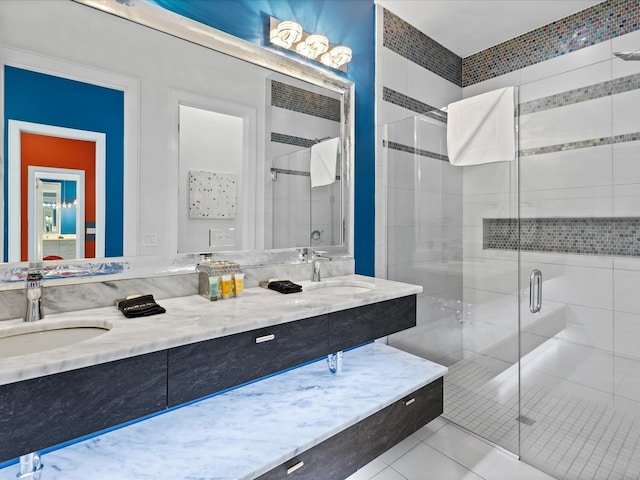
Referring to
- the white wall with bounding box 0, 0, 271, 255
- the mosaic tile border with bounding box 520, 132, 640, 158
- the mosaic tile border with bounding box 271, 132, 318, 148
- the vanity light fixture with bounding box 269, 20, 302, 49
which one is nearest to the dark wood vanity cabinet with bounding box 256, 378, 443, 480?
the white wall with bounding box 0, 0, 271, 255

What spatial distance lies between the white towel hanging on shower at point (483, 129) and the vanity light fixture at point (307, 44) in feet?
2.86

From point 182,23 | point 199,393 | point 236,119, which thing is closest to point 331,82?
point 236,119

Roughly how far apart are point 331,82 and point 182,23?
0.90m

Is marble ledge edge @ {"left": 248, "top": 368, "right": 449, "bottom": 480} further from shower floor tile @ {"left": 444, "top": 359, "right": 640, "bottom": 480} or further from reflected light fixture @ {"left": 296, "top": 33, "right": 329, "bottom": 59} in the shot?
reflected light fixture @ {"left": 296, "top": 33, "right": 329, "bottom": 59}

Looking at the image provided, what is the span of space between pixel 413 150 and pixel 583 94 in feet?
3.45

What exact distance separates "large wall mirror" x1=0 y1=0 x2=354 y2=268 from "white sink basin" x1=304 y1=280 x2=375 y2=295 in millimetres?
269

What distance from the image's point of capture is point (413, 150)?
100 inches

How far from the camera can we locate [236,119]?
171 cm

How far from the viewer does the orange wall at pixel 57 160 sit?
1210 mm

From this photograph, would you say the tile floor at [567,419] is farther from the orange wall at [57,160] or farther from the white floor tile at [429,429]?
the orange wall at [57,160]

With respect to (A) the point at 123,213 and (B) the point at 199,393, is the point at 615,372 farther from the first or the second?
(A) the point at 123,213

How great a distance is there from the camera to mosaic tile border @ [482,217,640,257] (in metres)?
1.95

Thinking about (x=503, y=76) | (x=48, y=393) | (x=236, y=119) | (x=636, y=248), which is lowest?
(x=48, y=393)

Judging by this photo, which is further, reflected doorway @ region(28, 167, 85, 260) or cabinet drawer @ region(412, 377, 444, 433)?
cabinet drawer @ region(412, 377, 444, 433)
